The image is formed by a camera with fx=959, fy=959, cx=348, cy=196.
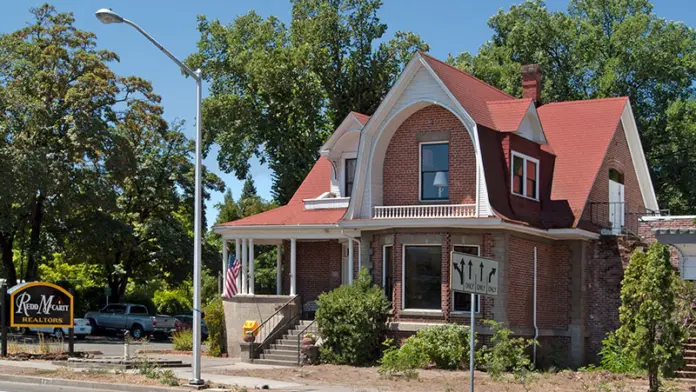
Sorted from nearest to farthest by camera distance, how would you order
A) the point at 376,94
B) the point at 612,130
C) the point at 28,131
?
the point at 612,130 < the point at 28,131 < the point at 376,94

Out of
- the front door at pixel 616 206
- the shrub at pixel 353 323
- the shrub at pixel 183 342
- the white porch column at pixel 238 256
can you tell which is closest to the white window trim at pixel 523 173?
the front door at pixel 616 206

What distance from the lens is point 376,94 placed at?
163ft

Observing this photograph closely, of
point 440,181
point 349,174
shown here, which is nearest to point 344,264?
point 349,174

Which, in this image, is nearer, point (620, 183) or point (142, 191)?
point (620, 183)

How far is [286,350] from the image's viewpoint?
29094 mm

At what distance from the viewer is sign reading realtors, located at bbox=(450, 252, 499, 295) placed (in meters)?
15.9

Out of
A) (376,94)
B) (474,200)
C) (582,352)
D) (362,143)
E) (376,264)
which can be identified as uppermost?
(376,94)

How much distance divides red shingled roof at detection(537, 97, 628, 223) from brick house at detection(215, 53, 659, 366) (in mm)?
47

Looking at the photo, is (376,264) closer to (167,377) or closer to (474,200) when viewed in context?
(474,200)

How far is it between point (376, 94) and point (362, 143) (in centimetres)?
2152

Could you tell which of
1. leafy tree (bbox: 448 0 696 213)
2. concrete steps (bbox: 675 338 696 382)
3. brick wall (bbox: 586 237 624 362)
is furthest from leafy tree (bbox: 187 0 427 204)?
concrete steps (bbox: 675 338 696 382)

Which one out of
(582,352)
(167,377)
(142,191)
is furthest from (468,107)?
(142,191)

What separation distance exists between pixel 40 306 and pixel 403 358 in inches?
450

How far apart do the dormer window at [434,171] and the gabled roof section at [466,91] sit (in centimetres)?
129
